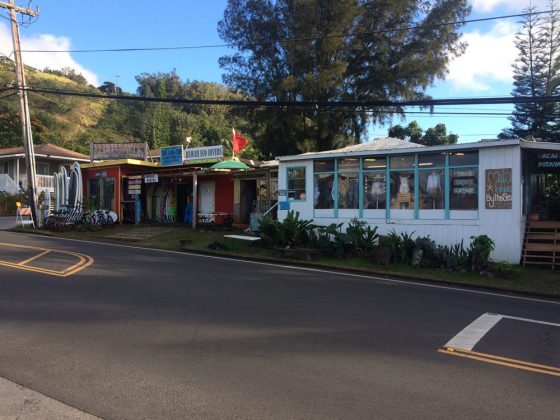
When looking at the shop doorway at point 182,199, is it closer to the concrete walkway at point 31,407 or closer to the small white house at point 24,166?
the small white house at point 24,166

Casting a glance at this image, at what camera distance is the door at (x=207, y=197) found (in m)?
26.4

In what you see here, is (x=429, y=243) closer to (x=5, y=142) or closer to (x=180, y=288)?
(x=180, y=288)

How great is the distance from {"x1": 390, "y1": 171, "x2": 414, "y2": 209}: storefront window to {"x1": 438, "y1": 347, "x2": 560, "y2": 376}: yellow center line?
11050 mm

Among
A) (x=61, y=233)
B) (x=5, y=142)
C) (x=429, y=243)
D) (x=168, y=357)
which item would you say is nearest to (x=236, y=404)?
(x=168, y=357)

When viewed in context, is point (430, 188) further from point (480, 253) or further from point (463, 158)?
point (480, 253)

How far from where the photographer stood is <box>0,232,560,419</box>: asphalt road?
459 cm

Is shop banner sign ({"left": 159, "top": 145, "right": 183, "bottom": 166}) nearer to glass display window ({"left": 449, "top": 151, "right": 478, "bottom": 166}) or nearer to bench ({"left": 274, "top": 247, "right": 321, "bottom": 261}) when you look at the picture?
bench ({"left": 274, "top": 247, "right": 321, "bottom": 261})

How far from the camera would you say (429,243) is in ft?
49.0

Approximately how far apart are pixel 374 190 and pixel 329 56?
48.4 ft

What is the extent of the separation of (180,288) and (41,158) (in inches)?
1320

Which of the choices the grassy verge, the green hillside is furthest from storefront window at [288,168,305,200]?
the green hillside

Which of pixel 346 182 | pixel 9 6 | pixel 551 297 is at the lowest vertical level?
pixel 551 297

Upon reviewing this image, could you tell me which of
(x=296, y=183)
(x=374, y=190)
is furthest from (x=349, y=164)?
(x=296, y=183)

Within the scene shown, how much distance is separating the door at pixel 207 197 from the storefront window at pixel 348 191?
32.0ft
